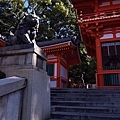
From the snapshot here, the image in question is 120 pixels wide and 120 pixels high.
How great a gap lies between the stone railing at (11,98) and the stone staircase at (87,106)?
5.23 feet

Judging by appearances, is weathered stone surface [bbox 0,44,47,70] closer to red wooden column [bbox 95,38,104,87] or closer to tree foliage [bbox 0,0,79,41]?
red wooden column [bbox 95,38,104,87]

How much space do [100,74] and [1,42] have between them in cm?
777

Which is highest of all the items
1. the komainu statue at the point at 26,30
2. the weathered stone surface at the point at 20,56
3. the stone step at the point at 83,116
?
the komainu statue at the point at 26,30

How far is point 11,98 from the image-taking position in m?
2.90

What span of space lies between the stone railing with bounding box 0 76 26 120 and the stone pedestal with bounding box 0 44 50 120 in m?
0.16

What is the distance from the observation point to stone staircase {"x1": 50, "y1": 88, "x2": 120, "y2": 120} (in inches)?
165

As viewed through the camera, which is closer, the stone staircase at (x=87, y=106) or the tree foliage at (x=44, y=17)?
the stone staircase at (x=87, y=106)

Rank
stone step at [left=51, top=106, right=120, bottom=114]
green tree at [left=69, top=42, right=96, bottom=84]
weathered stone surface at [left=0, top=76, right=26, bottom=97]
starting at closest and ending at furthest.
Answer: weathered stone surface at [left=0, top=76, right=26, bottom=97]
stone step at [left=51, top=106, right=120, bottom=114]
green tree at [left=69, top=42, right=96, bottom=84]

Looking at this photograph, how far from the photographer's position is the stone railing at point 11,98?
261 centimetres

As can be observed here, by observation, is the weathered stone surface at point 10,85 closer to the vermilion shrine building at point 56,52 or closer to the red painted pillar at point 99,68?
the red painted pillar at point 99,68

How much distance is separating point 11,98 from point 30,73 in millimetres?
785

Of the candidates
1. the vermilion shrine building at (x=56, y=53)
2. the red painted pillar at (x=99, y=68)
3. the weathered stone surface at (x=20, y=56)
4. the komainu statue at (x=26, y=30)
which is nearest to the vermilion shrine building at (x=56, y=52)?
the vermilion shrine building at (x=56, y=53)

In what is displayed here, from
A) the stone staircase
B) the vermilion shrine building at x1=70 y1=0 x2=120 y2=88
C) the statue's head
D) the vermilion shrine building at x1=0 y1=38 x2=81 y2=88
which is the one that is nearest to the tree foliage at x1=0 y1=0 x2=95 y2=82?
the vermilion shrine building at x1=0 y1=38 x2=81 y2=88

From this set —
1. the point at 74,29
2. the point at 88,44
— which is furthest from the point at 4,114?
the point at 74,29
